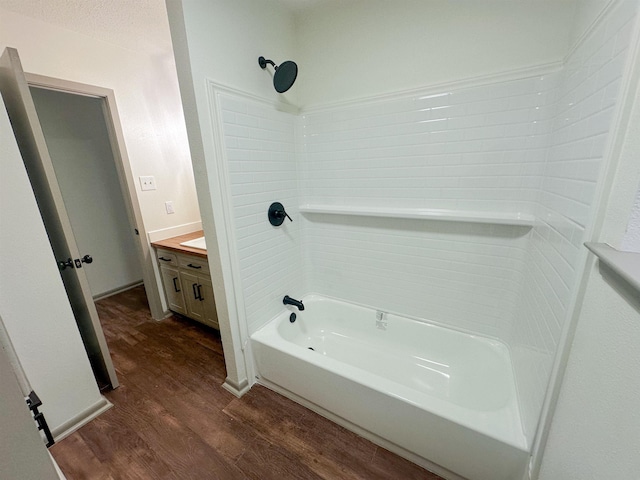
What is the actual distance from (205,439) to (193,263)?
1216 millimetres

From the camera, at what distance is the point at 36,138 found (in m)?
1.24

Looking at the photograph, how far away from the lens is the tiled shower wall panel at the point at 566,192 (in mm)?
731

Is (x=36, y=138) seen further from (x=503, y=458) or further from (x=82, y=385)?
(x=503, y=458)

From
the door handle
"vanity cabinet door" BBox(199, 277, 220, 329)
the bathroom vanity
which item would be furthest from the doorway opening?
the door handle

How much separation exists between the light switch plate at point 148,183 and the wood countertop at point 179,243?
50 centimetres

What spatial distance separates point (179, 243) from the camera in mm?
2305

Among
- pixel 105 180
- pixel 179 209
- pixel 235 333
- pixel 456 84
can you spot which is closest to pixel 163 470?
pixel 235 333

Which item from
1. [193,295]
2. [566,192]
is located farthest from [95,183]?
[566,192]

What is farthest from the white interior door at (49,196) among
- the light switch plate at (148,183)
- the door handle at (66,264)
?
the light switch plate at (148,183)

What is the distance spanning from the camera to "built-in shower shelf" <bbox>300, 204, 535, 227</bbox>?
1.33 meters

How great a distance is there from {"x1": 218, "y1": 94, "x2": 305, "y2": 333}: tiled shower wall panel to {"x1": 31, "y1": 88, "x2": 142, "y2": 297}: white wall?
178cm

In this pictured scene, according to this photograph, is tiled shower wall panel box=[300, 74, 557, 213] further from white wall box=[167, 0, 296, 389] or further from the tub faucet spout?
the tub faucet spout

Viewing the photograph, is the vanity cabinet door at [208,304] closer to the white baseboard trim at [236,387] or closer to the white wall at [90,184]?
the white baseboard trim at [236,387]

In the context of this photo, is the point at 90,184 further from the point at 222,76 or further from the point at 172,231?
the point at 222,76
